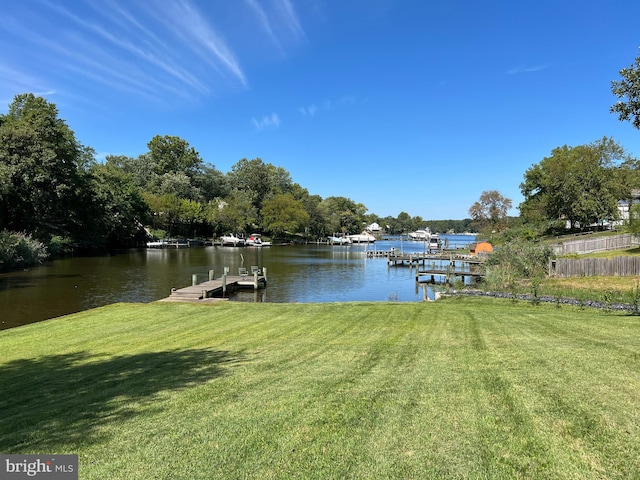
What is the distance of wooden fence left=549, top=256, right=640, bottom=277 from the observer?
846 inches

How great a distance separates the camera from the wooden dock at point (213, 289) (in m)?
22.5

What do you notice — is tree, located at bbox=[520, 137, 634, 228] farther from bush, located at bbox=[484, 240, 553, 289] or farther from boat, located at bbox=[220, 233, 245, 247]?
boat, located at bbox=[220, 233, 245, 247]

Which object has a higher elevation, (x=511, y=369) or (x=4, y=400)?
(x=511, y=369)

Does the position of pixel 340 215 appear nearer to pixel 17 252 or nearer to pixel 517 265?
pixel 17 252

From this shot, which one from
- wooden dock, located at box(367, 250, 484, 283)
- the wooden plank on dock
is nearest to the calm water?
the wooden plank on dock

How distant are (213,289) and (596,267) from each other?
22989mm

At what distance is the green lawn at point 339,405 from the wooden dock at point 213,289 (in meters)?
11.9

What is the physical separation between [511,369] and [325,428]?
3.61m

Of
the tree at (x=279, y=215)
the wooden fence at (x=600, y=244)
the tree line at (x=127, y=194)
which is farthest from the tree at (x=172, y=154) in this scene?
the wooden fence at (x=600, y=244)

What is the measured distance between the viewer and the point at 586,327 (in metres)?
10.7

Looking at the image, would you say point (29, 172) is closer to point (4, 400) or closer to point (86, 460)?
point (4, 400)

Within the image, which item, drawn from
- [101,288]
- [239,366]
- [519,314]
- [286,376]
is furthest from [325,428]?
[101,288]

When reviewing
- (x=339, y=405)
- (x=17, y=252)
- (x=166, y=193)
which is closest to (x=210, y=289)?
(x=339, y=405)

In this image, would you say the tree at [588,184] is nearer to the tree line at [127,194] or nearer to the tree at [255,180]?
the tree line at [127,194]
